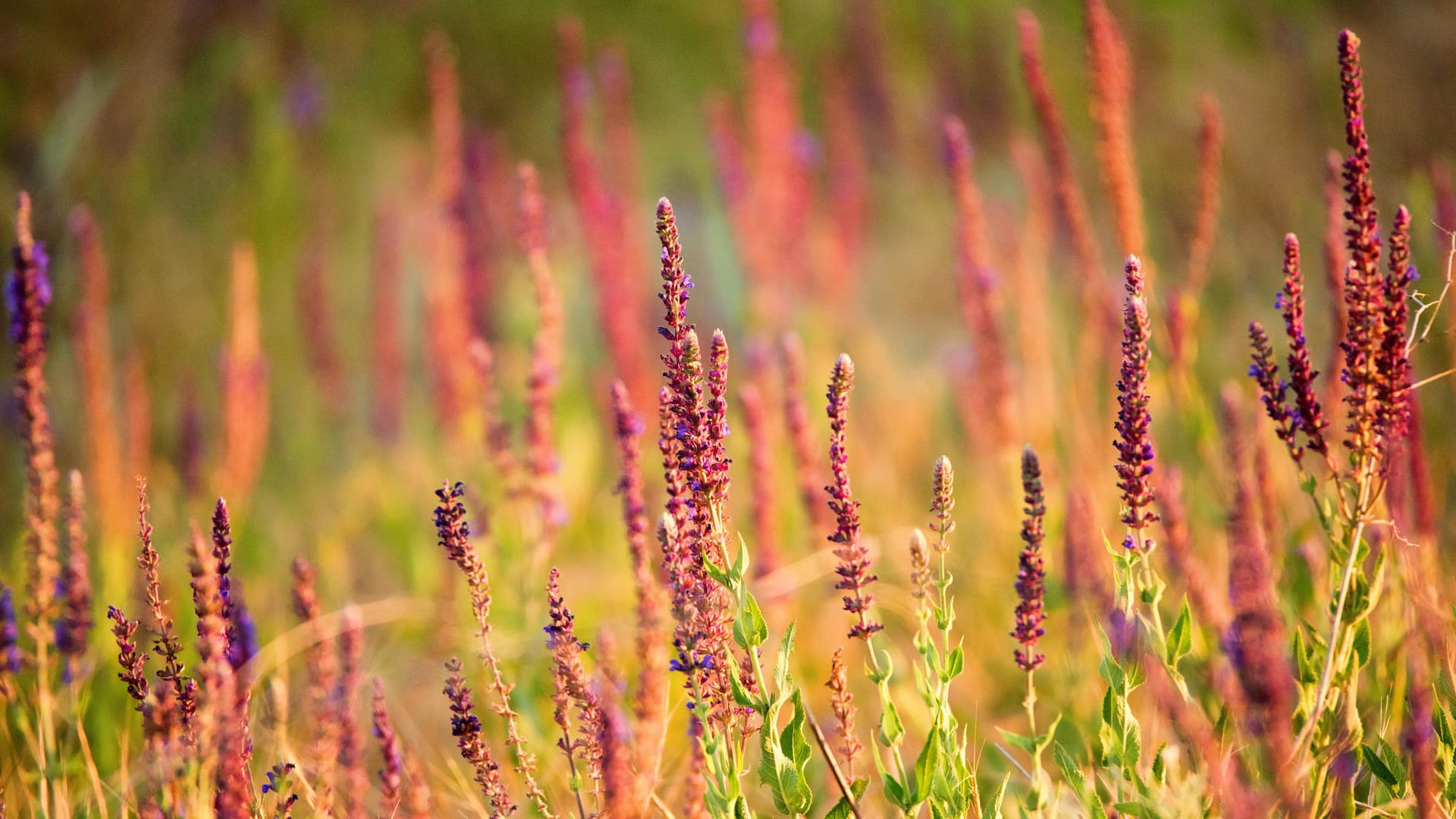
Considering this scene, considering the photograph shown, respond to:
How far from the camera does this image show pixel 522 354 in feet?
13.7

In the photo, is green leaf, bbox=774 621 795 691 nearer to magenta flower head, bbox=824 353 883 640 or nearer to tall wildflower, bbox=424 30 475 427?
magenta flower head, bbox=824 353 883 640

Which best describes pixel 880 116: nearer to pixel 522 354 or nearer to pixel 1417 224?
pixel 522 354

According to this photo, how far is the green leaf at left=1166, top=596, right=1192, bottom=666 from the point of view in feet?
4.07

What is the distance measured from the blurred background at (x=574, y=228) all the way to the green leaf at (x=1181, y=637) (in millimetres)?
1060

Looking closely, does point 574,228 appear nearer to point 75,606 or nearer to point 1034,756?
point 75,606

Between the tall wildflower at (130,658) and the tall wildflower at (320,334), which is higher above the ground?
the tall wildflower at (320,334)

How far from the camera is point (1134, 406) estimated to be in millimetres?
1124

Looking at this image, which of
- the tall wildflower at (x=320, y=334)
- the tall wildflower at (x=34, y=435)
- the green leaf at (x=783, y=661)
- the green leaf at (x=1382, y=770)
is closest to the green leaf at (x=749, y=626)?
the green leaf at (x=783, y=661)

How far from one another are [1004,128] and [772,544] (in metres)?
3.92

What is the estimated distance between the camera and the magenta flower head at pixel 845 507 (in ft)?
3.75

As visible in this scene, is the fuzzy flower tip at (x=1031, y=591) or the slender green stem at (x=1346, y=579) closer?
the slender green stem at (x=1346, y=579)

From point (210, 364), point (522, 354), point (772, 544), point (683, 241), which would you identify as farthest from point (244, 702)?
point (683, 241)

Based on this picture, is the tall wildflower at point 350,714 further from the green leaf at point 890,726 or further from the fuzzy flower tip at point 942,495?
the fuzzy flower tip at point 942,495

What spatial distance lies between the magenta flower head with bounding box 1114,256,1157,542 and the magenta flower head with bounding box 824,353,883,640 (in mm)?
283
